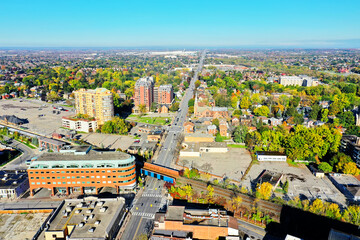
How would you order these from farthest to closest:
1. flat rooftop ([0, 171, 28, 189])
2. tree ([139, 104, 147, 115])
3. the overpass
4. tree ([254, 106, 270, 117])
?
1. tree ([139, 104, 147, 115])
2. tree ([254, 106, 270, 117])
3. the overpass
4. flat rooftop ([0, 171, 28, 189])

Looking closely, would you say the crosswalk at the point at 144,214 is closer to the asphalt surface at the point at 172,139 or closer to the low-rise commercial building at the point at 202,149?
the asphalt surface at the point at 172,139

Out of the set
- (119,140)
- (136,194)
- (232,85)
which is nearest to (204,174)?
(136,194)

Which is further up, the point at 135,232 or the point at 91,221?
the point at 91,221

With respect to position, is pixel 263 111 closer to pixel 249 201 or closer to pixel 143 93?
pixel 143 93

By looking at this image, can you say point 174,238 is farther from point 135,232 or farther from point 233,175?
point 233,175

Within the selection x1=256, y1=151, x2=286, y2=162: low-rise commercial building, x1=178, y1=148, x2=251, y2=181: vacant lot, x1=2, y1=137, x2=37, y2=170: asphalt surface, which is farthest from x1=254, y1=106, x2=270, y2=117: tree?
x1=2, y1=137, x2=37, y2=170: asphalt surface

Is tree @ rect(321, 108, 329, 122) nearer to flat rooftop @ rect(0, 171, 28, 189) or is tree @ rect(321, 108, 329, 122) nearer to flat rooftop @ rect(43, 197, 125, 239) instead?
flat rooftop @ rect(43, 197, 125, 239)
